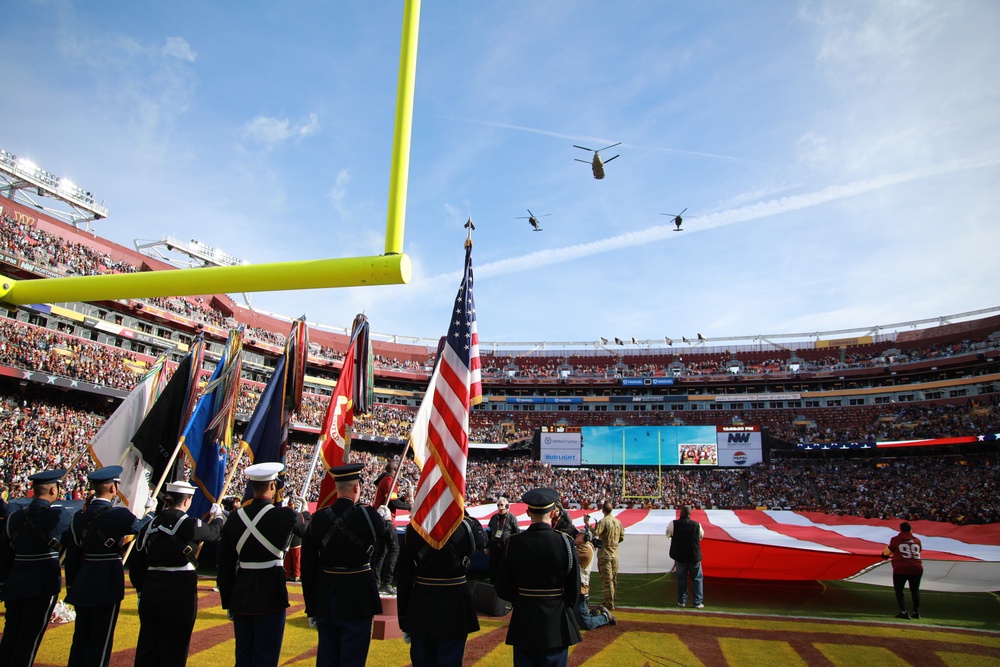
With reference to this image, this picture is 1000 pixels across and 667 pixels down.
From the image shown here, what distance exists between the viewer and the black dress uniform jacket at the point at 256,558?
14.4 ft

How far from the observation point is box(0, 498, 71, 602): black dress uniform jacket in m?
5.11

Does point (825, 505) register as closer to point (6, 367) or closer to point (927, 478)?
point (927, 478)

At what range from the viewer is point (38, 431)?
77.9 ft

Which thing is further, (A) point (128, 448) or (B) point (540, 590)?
(A) point (128, 448)

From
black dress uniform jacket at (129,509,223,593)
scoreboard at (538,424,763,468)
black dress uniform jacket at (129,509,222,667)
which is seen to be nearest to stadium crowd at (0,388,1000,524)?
scoreboard at (538,424,763,468)

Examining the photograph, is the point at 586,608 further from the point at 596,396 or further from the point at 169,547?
the point at 596,396

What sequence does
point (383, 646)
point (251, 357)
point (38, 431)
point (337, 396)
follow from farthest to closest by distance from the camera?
1. point (251, 357)
2. point (38, 431)
3. point (337, 396)
4. point (383, 646)

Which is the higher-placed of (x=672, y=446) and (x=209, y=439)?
(x=209, y=439)

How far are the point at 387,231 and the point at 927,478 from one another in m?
40.4

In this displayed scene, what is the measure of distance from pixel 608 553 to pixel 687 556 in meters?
1.34

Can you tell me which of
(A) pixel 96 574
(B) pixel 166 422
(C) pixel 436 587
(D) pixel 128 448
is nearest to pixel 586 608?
(C) pixel 436 587

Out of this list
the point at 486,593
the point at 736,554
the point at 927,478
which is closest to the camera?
the point at 486,593

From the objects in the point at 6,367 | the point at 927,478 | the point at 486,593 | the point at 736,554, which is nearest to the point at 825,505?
the point at 927,478

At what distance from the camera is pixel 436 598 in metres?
4.46
